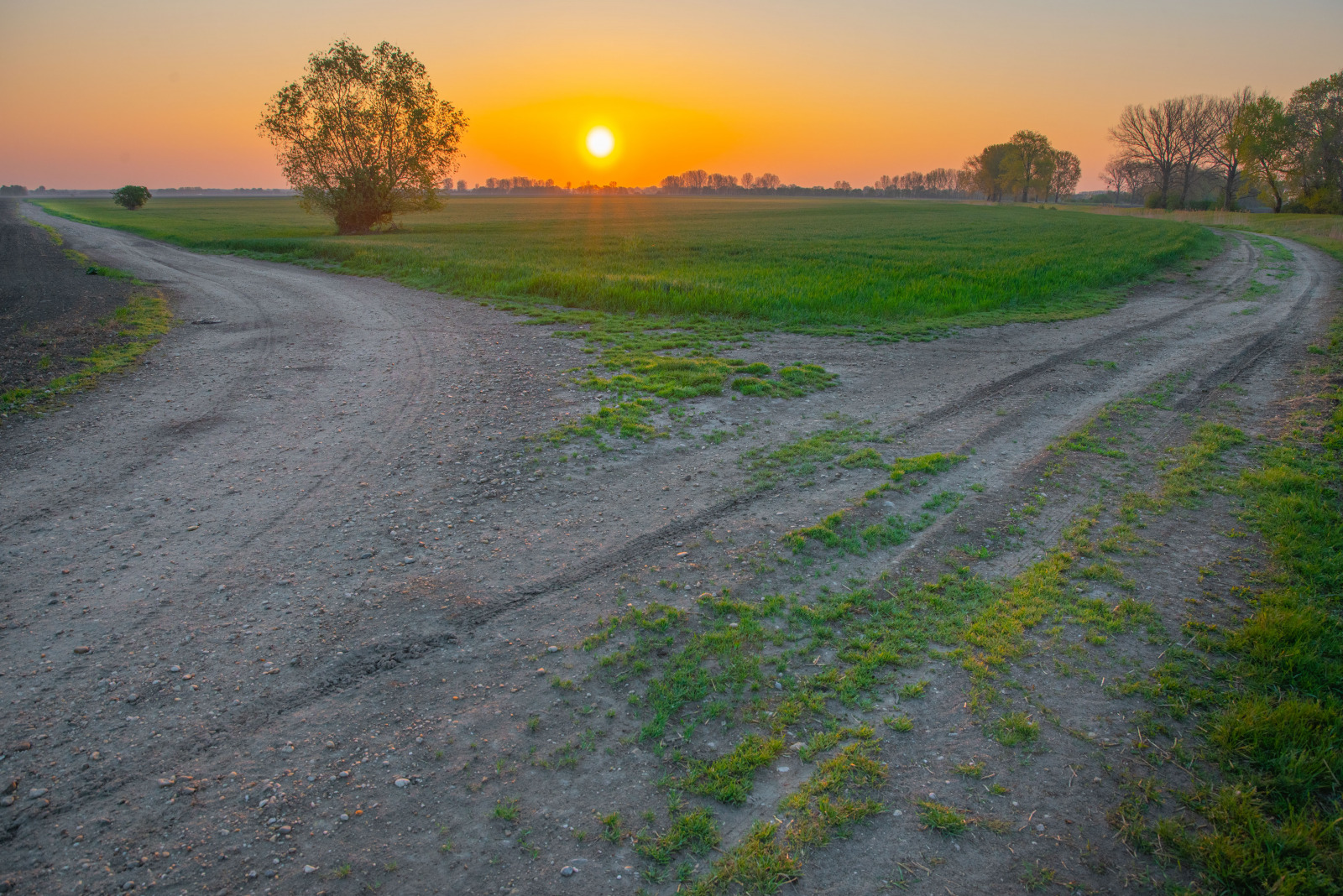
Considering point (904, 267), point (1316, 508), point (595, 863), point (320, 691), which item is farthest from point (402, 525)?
point (904, 267)

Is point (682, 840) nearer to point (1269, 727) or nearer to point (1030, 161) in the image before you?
point (1269, 727)

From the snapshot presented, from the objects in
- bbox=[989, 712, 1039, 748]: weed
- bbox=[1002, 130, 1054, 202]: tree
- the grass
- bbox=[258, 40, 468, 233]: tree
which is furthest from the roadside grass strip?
bbox=[1002, 130, 1054, 202]: tree

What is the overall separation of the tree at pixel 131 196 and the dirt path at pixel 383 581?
3828 inches

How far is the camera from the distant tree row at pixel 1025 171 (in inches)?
5202

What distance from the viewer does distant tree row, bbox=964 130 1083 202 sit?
13212 cm

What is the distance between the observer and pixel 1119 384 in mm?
9586

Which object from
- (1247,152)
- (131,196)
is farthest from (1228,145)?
(131,196)

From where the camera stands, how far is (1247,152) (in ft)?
227

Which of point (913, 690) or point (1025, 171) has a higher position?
point (1025, 171)

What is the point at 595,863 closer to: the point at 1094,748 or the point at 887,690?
the point at 887,690

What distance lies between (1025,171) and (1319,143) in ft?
256

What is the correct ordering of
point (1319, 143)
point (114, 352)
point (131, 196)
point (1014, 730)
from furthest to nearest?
point (131, 196) < point (1319, 143) < point (114, 352) < point (1014, 730)

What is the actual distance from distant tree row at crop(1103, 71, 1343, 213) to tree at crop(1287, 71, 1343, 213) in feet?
0.23

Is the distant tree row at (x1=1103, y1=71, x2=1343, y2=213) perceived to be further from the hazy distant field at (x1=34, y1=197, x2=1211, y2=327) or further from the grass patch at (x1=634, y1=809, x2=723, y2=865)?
the grass patch at (x1=634, y1=809, x2=723, y2=865)
